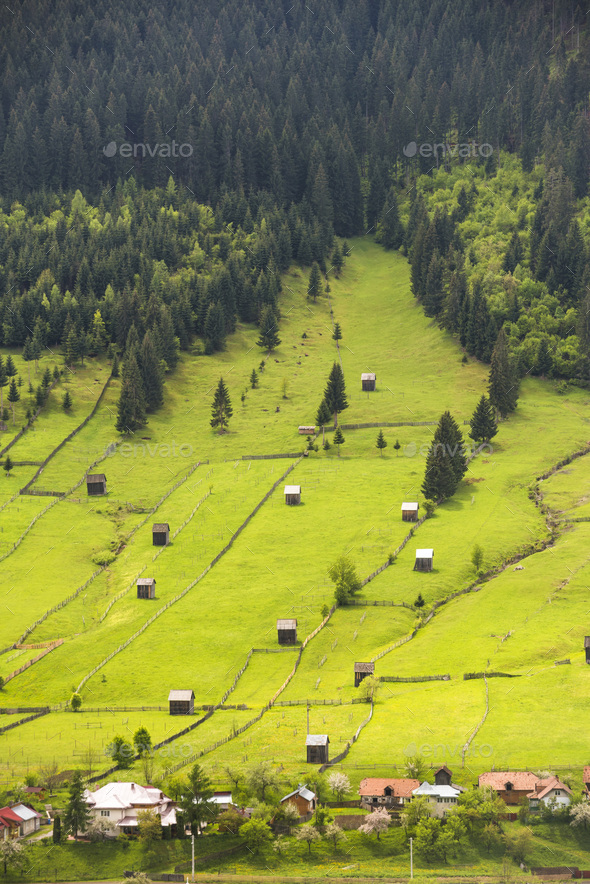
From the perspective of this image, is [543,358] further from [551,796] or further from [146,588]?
[551,796]

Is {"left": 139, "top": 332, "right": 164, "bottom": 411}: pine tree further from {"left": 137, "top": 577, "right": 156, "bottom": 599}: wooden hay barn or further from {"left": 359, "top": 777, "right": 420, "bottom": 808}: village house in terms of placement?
{"left": 359, "top": 777, "right": 420, "bottom": 808}: village house

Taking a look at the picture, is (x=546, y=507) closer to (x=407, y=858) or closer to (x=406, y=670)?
(x=406, y=670)

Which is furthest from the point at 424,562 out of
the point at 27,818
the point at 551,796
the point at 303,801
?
the point at 27,818

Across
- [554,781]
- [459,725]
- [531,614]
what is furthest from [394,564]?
[554,781]

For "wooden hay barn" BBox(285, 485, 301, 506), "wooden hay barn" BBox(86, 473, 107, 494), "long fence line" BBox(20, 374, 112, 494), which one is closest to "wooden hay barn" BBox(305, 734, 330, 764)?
"wooden hay barn" BBox(285, 485, 301, 506)

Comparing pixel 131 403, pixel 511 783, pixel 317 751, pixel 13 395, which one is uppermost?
pixel 13 395

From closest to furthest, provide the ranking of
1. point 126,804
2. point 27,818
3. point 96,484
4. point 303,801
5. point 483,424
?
point 27,818 < point 126,804 < point 303,801 < point 96,484 < point 483,424

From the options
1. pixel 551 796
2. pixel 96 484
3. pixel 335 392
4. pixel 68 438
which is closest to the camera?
pixel 551 796

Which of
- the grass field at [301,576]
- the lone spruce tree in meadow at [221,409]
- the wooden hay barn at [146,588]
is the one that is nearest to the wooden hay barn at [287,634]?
the grass field at [301,576]
